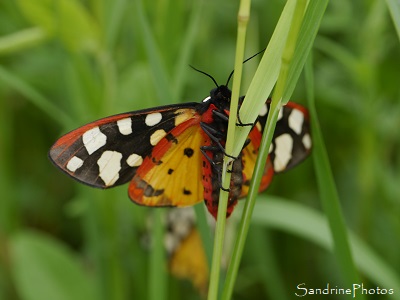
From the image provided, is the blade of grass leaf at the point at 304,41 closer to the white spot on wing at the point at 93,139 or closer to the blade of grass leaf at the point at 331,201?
the blade of grass leaf at the point at 331,201

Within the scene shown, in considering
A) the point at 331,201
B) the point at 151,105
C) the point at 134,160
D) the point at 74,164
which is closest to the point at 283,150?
the point at 331,201

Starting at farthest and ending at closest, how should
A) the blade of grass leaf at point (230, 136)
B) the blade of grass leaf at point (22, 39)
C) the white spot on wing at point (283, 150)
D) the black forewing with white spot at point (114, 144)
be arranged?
the blade of grass leaf at point (22, 39)
the white spot on wing at point (283, 150)
the black forewing with white spot at point (114, 144)
the blade of grass leaf at point (230, 136)

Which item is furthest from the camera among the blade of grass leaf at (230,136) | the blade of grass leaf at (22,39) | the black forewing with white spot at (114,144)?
the blade of grass leaf at (22,39)

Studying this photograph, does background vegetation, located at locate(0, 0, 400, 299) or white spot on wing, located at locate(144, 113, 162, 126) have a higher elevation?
background vegetation, located at locate(0, 0, 400, 299)

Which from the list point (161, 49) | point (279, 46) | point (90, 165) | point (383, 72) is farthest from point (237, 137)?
point (383, 72)

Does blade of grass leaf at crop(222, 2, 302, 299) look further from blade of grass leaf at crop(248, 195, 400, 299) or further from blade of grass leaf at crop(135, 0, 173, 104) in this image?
blade of grass leaf at crop(248, 195, 400, 299)

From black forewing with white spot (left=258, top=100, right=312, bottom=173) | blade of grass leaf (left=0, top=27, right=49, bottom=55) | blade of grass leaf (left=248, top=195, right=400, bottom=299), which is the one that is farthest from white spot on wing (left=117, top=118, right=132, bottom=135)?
blade of grass leaf (left=248, top=195, right=400, bottom=299)

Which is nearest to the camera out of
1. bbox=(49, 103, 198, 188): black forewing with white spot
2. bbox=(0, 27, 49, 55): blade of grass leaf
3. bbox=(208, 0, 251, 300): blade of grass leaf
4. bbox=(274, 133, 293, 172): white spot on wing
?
bbox=(208, 0, 251, 300): blade of grass leaf

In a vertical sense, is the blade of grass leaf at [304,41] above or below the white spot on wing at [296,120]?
below

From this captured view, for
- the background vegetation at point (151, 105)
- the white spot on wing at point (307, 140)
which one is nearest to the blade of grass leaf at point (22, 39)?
the background vegetation at point (151, 105)
